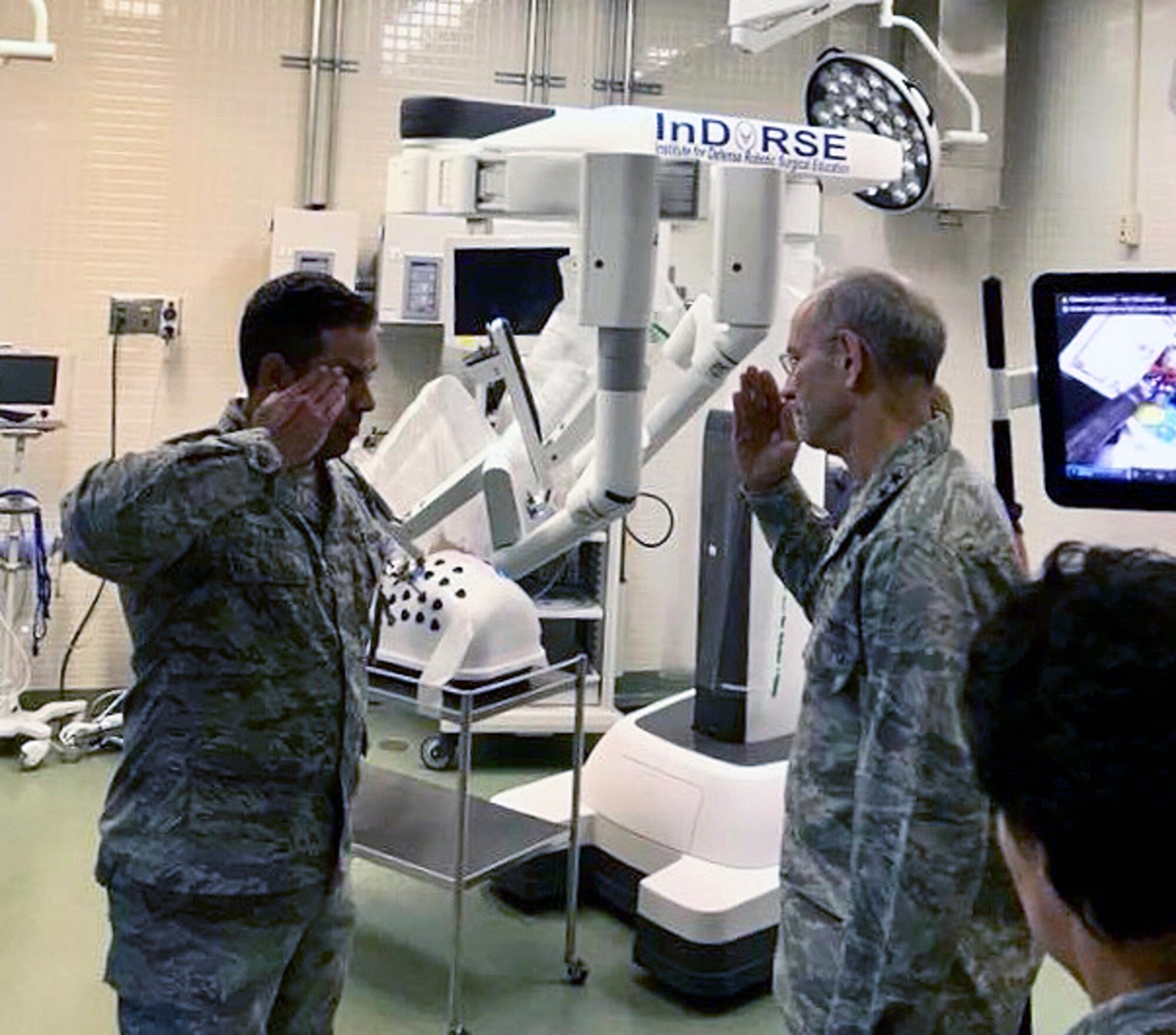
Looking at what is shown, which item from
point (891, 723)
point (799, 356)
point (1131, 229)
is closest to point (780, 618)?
point (799, 356)

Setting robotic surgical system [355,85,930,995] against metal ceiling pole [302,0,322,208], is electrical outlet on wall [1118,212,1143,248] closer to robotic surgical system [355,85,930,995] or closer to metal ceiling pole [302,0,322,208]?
robotic surgical system [355,85,930,995]

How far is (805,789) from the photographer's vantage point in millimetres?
1695

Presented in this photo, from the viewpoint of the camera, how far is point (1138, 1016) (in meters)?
0.78

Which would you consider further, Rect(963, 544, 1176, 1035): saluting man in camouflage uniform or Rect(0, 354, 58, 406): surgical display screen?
Rect(0, 354, 58, 406): surgical display screen

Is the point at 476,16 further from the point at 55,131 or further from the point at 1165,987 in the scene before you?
the point at 1165,987

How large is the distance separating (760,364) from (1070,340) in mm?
1640

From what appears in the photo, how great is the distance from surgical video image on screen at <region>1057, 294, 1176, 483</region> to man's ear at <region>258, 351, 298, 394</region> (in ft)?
3.46

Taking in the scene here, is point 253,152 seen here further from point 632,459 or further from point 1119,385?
point 1119,385

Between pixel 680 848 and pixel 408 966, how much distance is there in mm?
757

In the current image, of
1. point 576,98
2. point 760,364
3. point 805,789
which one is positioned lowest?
point 805,789

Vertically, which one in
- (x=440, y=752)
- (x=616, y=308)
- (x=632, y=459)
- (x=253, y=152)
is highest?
(x=253, y=152)

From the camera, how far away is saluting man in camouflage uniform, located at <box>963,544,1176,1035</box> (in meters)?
0.78

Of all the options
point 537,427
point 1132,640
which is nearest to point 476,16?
point 537,427

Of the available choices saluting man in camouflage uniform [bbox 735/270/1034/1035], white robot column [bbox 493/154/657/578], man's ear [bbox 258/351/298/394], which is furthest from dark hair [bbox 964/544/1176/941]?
white robot column [bbox 493/154/657/578]
